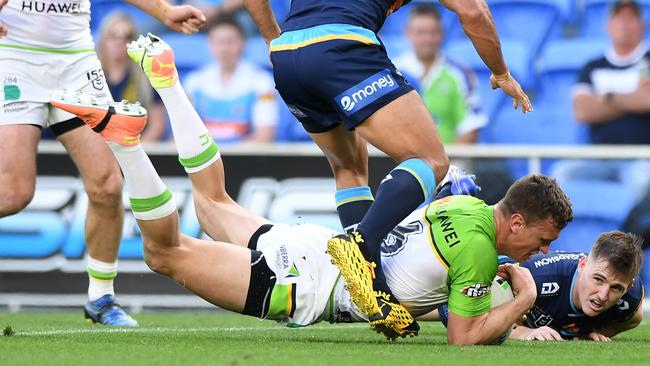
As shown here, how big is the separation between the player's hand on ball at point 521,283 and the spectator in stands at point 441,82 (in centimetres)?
510

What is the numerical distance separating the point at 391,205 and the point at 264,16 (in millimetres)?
1615

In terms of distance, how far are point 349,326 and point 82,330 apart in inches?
71.4

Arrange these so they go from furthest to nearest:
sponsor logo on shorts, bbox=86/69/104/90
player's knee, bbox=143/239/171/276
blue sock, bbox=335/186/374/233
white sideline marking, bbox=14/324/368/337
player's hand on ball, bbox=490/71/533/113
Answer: sponsor logo on shorts, bbox=86/69/104/90, white sideline marking, bbox=14/324/368/337, blue sock, bbox=335/186/374/233, player's hand on ball, bbox=490/71/533/113, player's knee, bbox=143/239/171/276

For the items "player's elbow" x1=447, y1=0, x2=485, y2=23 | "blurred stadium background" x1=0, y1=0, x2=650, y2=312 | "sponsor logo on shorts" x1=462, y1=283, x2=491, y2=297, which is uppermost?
"player's elbow" x1=447, y1=0, x2=485, y2=23

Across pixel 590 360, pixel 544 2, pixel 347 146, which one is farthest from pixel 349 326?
pixel 544 2

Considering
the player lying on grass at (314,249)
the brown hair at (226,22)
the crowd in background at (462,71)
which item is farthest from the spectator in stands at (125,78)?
the player lying on grass at (314,249)

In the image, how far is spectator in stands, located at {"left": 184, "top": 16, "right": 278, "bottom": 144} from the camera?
10938mm

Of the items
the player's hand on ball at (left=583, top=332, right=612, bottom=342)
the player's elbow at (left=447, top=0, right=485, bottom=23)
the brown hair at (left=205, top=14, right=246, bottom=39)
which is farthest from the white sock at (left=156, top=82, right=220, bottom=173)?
the brown hair at (left=205, top=14, right=246, bottom=39)

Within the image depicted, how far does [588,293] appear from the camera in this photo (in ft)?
18.7

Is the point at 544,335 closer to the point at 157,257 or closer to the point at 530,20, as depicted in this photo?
the point at 157,257

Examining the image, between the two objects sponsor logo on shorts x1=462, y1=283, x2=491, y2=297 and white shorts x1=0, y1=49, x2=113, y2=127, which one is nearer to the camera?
sponsor logo on shorts x1=462, y1=283, x2=491, y2=297

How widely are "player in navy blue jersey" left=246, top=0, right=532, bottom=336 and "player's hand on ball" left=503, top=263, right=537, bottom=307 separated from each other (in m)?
0.30

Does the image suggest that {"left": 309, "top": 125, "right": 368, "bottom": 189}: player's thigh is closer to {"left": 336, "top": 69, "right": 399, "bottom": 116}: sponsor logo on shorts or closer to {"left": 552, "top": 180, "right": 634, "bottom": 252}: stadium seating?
{"left": 336, "top": 69, "right": 399, "bottom": 116}: sponsor logo on shorts

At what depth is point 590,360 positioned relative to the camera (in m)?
4.65
